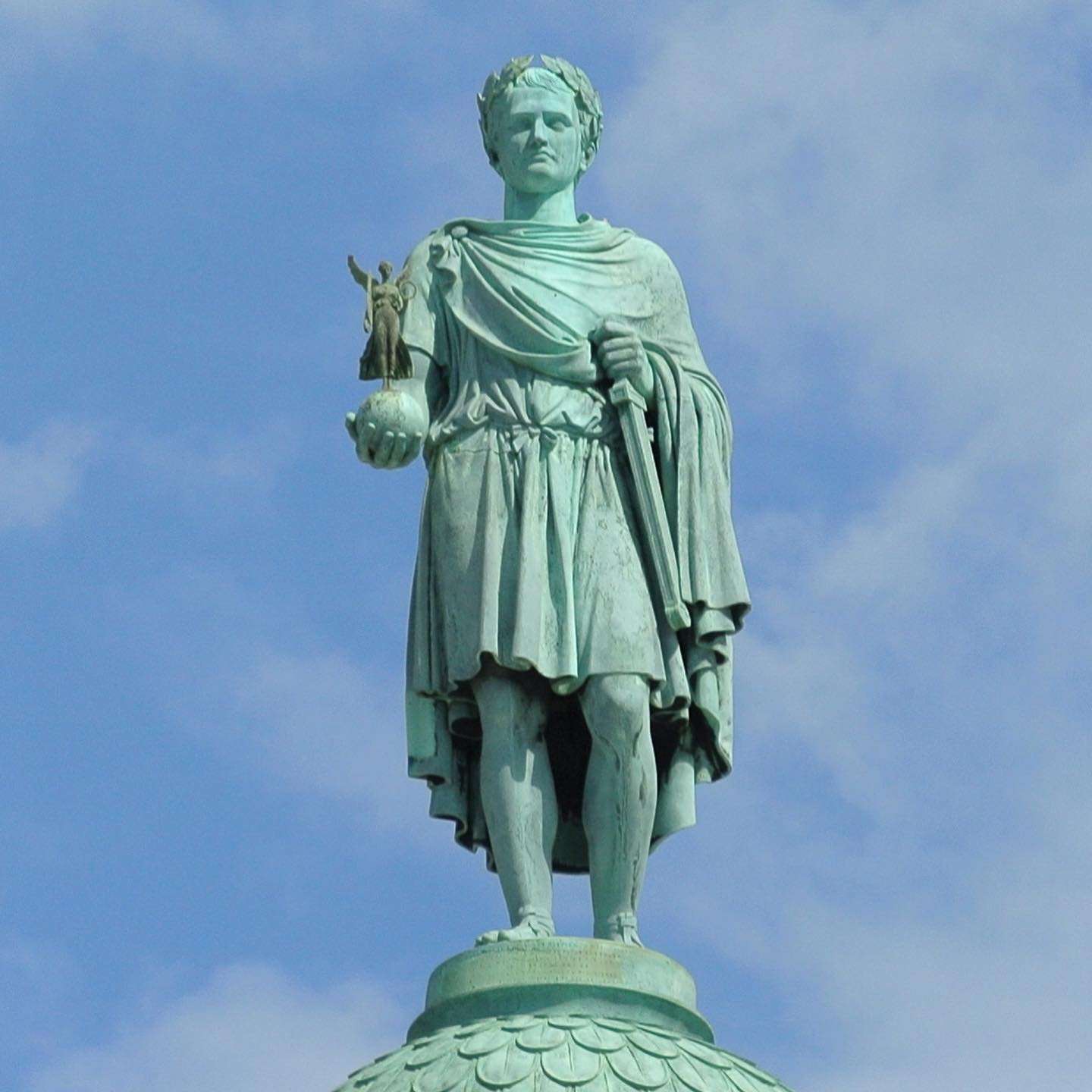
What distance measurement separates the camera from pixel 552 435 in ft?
68.0

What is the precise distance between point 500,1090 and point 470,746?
2644mm

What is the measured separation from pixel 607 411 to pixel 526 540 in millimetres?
930

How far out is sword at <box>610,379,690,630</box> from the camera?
20.4 m

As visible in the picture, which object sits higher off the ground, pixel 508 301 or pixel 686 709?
pixel 508 301

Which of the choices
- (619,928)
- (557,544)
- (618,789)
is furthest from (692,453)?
(619,928)

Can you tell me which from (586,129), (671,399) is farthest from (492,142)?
(671,399)

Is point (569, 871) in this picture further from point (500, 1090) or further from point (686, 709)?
Result: point (500, 1090)

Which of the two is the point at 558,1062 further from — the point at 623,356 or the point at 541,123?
the point at 541,123

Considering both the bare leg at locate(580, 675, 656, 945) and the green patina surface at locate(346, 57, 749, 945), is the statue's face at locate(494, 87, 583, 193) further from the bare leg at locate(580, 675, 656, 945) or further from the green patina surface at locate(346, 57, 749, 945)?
the bare leg at locate(580, 675, 656, 945)

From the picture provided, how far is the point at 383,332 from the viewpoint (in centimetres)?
2055

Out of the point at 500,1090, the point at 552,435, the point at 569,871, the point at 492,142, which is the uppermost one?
the point at 492,142

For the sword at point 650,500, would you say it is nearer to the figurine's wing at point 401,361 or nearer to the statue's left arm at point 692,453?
the statue's left arm at point 692,453

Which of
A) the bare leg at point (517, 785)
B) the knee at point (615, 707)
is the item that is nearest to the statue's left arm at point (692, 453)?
the knee at point (615, 707)

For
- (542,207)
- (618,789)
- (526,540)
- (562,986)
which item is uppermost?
(542,207)
